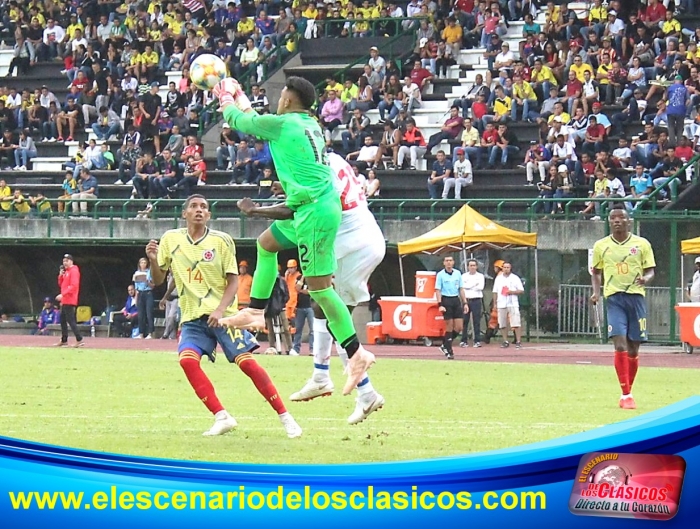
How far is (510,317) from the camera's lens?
2709 cm

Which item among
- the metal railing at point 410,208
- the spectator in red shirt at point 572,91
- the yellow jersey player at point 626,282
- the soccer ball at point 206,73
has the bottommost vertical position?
the metal railing at point 410,208

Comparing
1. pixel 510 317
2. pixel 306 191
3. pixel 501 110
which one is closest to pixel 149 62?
pixel 501 110

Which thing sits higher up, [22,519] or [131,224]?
[22,519]

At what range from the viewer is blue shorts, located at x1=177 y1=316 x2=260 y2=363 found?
9172 mm

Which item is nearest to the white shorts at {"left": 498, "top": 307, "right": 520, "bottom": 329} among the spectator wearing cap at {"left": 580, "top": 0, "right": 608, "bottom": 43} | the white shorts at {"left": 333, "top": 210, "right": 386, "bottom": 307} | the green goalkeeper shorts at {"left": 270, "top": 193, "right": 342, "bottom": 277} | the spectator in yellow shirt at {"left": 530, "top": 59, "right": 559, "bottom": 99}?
the spectator in yellow shirt at {"left": 530, "top": 59, "right": 559, "bottom": 99}

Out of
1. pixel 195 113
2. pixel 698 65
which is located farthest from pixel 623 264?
pixel 195 113

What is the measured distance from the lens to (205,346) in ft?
30.3

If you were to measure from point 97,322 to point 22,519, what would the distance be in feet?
97.8

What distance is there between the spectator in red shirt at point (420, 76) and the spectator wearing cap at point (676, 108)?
8.14 metres

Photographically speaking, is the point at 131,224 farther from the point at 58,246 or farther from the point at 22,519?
the point at 22,519

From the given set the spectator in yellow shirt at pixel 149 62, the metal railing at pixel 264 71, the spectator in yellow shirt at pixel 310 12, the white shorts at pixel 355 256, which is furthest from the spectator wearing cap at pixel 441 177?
the white shorts at pixel 355 256

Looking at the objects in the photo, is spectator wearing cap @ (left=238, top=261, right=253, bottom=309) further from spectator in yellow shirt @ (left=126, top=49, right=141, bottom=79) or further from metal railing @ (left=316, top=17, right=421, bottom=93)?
spectator in yellow shirt @ (left=126, top=49, right=141, bottom=79)

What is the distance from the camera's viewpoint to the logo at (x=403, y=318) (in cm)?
2742

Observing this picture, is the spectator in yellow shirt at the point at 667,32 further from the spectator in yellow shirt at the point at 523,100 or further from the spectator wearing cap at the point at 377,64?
the spectator wearing cap at the point at 377,64
